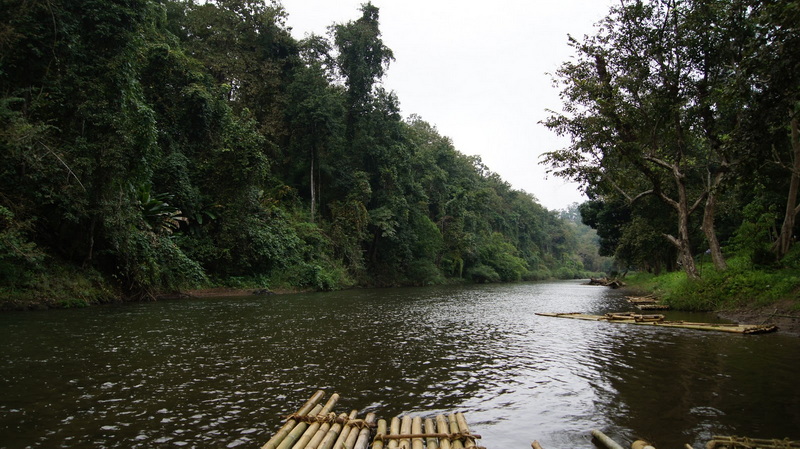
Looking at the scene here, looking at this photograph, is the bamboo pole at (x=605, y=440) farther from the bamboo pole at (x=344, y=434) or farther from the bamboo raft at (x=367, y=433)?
the bamboo pole at (x=344, y=434)

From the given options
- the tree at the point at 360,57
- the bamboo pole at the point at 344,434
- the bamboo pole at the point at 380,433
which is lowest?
the bamboo pole at the point at 380,433

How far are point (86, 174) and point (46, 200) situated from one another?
168 centimetres

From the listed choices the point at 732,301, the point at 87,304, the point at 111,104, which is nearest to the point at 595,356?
the point at 732,301

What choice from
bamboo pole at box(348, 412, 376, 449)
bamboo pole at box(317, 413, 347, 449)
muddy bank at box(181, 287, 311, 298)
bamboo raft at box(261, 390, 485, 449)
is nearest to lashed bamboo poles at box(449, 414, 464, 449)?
bamboo raft at box(261, 390, 485, 449)

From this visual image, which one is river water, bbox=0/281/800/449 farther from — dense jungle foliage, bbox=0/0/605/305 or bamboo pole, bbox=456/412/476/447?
dense jungle foliage, bbox=0/0/605/305

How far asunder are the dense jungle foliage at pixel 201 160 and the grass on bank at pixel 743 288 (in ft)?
76.2

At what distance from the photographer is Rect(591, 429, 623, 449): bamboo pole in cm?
529

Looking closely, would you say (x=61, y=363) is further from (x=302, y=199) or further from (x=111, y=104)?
(x=302, y=199)

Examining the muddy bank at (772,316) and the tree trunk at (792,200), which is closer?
the muddy bank at (772,316)

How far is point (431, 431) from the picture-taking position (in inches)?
223

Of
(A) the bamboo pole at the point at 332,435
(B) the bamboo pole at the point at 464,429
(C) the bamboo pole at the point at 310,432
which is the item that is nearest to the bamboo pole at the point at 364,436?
(A) the bamboo pole at the point at 332,435

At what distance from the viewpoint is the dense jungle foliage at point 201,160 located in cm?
1778

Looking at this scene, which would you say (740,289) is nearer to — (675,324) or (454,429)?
(675,324)

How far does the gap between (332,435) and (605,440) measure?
331 cm
